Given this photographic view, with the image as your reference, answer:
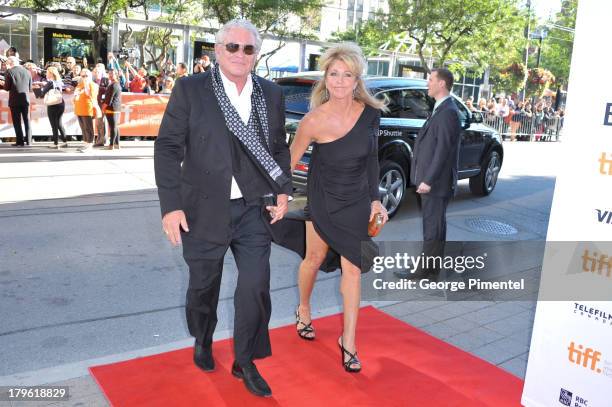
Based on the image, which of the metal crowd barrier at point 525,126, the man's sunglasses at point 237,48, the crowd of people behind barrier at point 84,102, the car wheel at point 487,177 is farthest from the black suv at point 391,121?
the metal crowd barrier at point 525,126

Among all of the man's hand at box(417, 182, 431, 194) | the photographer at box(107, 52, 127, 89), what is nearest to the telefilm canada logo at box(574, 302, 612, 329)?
the man's hand at box(417, 182, 431, 194)

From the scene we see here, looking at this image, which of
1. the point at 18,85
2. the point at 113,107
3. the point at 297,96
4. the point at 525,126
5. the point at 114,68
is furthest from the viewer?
the point at 525,126

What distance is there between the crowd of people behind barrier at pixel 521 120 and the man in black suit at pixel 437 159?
57.1 feet

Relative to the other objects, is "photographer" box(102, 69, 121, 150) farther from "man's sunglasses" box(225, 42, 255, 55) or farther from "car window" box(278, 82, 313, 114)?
"man's sunglasses" box(225, 42, 255, 55)

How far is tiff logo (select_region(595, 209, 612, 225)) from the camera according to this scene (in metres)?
2.80

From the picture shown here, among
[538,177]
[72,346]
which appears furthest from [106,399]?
[538,177]

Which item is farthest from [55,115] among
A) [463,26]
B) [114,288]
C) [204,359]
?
[463,26]

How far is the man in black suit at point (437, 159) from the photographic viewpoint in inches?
215

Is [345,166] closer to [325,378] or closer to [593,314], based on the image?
[325,378]

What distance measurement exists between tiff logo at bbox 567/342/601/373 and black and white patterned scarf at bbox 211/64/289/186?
5.59 feet

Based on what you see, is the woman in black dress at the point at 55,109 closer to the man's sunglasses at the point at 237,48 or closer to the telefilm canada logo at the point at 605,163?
the man's sunglasses at the point at 237,48

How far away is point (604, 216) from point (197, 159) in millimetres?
2006

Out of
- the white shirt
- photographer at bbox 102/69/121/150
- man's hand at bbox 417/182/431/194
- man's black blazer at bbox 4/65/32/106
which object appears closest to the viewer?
the white shirt

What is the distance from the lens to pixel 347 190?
3867 millimetres
